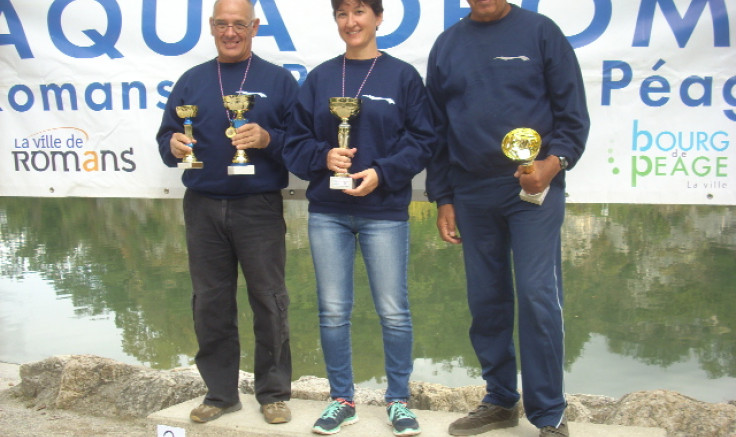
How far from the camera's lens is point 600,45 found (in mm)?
3539

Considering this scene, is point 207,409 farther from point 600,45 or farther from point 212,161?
point 600,45

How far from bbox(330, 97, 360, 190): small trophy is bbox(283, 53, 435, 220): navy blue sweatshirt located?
7cm

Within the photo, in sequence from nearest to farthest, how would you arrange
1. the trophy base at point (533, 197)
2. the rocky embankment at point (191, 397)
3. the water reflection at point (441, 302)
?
the trophy base at point (533, 197), the rocky embankment at point (191, 397), the water reflection at point (441, 302)

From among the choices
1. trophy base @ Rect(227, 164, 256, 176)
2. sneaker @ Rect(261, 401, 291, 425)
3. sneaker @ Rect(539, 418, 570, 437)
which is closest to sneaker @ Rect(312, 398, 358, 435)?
sneaker @ Rect(261, 401, 291, 425)

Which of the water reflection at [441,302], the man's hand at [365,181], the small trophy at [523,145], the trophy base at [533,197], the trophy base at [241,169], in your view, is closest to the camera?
the small trophy at [523,145]

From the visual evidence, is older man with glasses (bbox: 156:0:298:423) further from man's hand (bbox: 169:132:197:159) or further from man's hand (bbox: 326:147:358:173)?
man's hand (bbox: 326:147:358:173)

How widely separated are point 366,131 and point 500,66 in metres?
0.55

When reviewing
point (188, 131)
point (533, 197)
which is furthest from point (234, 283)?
point (533, 197)

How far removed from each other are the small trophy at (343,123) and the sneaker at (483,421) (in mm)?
995

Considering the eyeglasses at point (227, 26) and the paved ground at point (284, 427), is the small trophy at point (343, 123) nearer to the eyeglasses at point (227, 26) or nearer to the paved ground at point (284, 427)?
the eyeglasses at point (227, 26)

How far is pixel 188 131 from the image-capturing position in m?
3.08

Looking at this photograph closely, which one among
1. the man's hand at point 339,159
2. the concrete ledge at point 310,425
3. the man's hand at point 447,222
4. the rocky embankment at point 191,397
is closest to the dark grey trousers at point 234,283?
the concrete ledge at point 310,425

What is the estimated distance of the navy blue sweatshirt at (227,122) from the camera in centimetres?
308

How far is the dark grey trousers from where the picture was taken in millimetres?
3080
